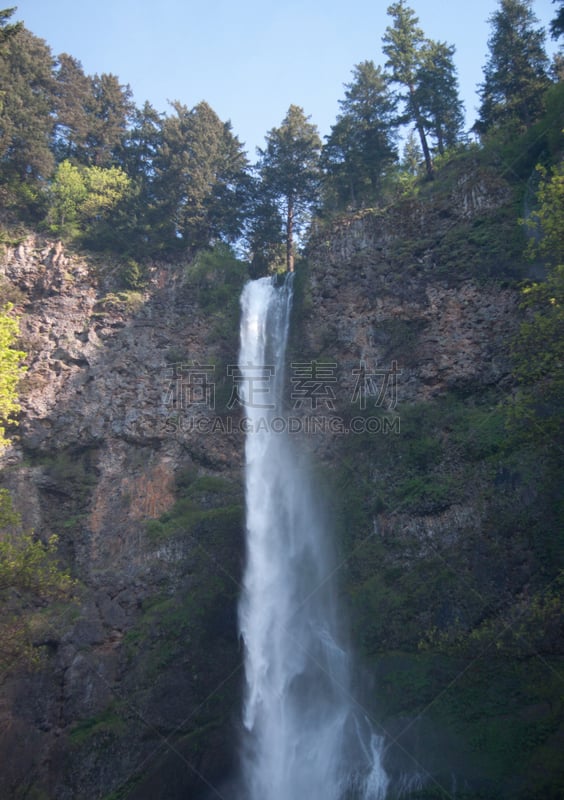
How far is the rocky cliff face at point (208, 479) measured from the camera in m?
16.6

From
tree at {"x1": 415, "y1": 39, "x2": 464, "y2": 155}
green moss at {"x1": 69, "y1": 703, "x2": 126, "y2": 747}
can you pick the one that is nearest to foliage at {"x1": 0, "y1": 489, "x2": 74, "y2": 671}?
green moss at {"x1": 69, "y1": 703, "x2": 126, "y2": 747}

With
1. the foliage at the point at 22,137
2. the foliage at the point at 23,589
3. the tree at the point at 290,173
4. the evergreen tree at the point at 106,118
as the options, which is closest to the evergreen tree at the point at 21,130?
the foliage at the point at 22,137

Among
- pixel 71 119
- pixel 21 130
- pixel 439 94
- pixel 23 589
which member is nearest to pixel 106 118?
pixel 71 119

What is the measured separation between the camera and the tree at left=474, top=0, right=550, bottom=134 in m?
26.3


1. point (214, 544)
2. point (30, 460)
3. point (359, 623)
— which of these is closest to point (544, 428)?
point (359, 623)

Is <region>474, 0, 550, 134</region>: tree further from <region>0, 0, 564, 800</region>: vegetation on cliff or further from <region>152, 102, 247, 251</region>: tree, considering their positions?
<region>152, 102, 247, 251</region>: tree

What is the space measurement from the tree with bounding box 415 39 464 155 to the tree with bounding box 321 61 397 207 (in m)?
Answer: 1.86

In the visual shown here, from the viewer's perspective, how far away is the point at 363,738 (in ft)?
51.9

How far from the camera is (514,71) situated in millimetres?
26719

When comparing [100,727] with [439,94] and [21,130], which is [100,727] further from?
[439,94]

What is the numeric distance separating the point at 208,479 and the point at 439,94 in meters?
23.5

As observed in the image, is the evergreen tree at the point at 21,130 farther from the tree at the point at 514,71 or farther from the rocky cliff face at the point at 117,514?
the tree at the point at 514,71

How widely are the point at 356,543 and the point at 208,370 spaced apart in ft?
37.1

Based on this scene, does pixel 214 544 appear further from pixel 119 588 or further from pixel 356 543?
pixel 356 543
